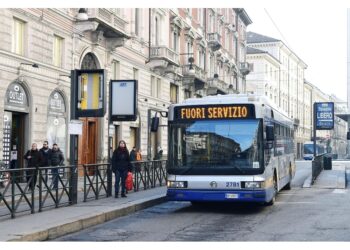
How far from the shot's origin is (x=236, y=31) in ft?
192

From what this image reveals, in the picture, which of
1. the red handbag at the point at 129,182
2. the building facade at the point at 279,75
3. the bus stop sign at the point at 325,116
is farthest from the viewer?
the building facade at the point at 279,75

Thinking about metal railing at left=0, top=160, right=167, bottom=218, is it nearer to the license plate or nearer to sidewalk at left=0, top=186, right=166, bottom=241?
sidewalk at left=0, top=186, right=166, bottom=241

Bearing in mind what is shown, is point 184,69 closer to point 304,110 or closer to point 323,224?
point 323,224

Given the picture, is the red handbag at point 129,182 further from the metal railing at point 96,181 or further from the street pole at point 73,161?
the street pole at point 73,161

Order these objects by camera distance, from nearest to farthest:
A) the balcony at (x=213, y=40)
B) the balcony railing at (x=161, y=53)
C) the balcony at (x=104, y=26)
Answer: the balcony at (x=104, y=26)
the balcony railing at (x=161, y=53)
the balcony at (x=213, y=40)

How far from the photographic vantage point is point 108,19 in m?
25.4

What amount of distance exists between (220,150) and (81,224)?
3.58 m

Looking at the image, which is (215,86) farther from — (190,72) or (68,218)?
(68,218)

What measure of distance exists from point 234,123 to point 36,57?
34.7 ft

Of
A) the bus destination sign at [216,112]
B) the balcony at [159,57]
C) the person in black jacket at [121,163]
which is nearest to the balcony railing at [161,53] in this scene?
the balcony at [159,57]

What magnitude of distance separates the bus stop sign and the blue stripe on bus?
2085cm

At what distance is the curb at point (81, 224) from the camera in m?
9.02

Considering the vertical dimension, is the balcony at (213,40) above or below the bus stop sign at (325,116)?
above

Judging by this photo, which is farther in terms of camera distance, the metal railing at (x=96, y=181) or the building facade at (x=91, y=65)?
the building facade at (x=91, y=65)
